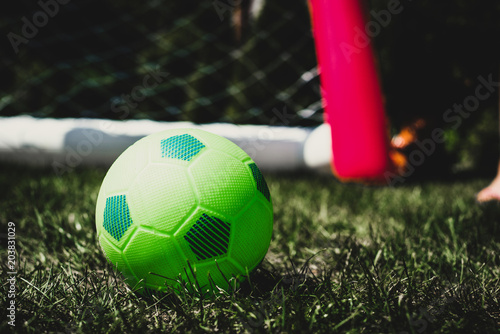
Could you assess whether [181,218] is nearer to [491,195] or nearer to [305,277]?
[305,277]

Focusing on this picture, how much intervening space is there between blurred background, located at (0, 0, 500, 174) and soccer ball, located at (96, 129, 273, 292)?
2.92 m

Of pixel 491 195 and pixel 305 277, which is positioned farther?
pixel 491 195

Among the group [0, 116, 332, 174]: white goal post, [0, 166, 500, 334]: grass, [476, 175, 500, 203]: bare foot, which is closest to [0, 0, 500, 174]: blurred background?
[0, 116, 332, 174]: white goal post

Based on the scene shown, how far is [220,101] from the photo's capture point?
5.71 metres

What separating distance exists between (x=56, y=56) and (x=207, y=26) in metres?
2.43

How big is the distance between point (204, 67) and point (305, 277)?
15.3 feet

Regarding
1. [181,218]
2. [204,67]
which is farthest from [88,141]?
[204,67]

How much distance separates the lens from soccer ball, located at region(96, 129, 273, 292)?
1037 millimetres

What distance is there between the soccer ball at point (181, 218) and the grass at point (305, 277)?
74mm

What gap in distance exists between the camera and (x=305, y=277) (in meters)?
1.26

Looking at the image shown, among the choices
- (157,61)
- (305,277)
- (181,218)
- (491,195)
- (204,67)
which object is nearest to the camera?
(181,218)

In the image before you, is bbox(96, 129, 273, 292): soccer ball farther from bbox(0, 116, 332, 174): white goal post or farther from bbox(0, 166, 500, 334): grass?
bbox(0, 116, 332, 174): white goal post

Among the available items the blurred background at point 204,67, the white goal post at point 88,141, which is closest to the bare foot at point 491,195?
the white goal post at point 88,141

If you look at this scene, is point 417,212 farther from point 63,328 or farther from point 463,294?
point 63,328
